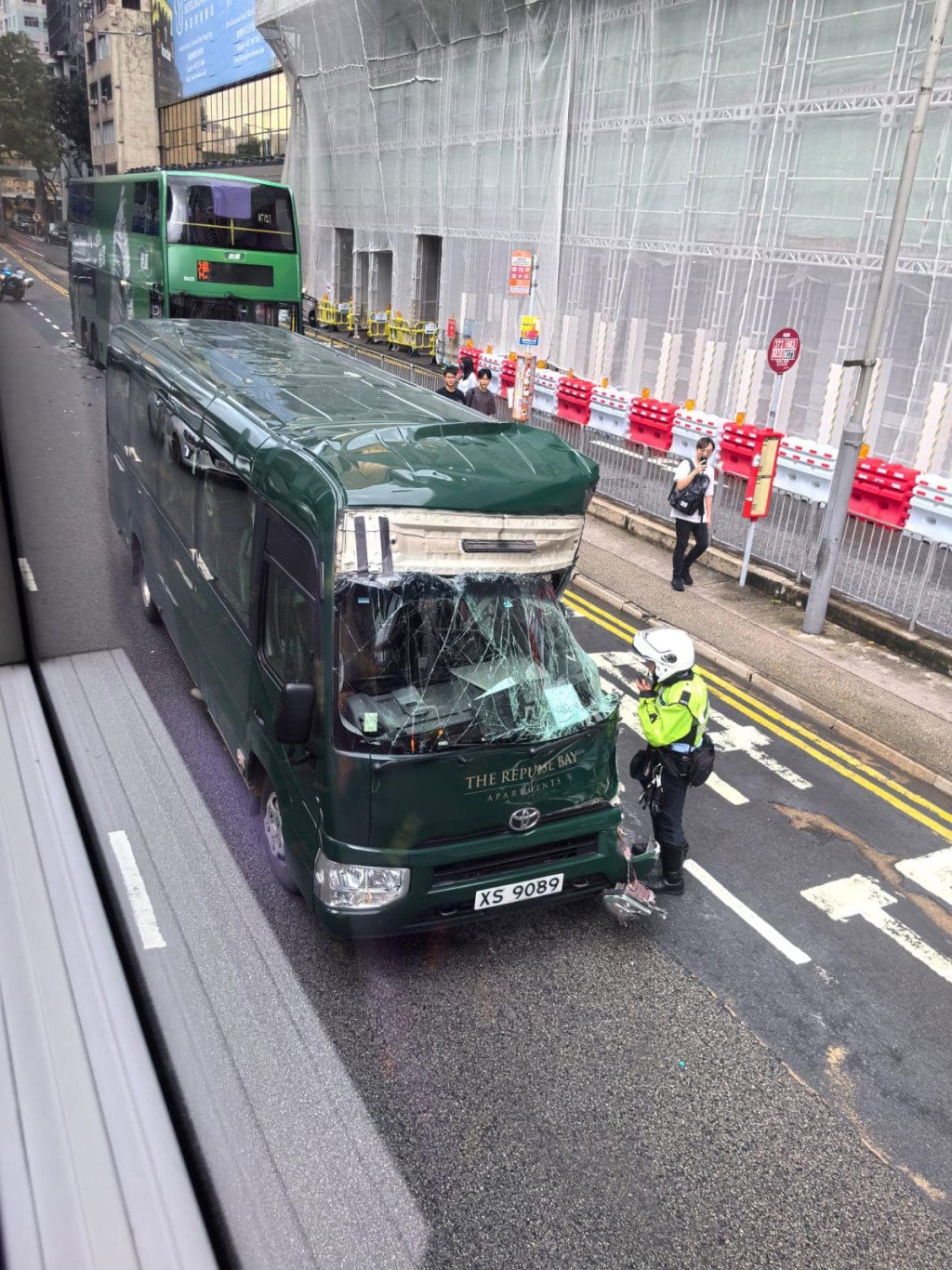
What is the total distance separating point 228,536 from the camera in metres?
4.99

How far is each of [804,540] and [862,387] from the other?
2.33 m

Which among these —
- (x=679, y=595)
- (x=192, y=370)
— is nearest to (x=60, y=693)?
(x=192, y=370)

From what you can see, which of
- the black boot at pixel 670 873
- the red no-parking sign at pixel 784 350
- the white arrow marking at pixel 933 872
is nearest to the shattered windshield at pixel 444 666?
the black boot at pixel 670 873

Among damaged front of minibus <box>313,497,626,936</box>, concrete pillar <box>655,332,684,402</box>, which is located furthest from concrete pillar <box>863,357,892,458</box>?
damaged front of minibus <box>313,497,626,936</box>

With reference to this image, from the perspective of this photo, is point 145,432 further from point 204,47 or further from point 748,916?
point 204,47

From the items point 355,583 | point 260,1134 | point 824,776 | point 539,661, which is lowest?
point 824,776

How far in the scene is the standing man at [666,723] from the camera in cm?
442

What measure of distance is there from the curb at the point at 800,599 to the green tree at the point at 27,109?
25.8ft

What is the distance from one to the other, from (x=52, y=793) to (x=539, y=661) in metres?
2.89

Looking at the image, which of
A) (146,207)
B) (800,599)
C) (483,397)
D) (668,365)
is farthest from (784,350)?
(146,207)

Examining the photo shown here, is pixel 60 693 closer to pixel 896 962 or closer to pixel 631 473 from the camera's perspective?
pixel 896 962

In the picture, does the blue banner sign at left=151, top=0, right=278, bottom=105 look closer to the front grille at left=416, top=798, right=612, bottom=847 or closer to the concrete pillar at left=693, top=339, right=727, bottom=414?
the concrete pillar at left=693, top=339, right=727, bottom=414

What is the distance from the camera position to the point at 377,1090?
356cm

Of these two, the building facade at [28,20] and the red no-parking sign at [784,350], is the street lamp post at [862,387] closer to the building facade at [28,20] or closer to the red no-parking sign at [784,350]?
the red no-parking sign at [784,350]
